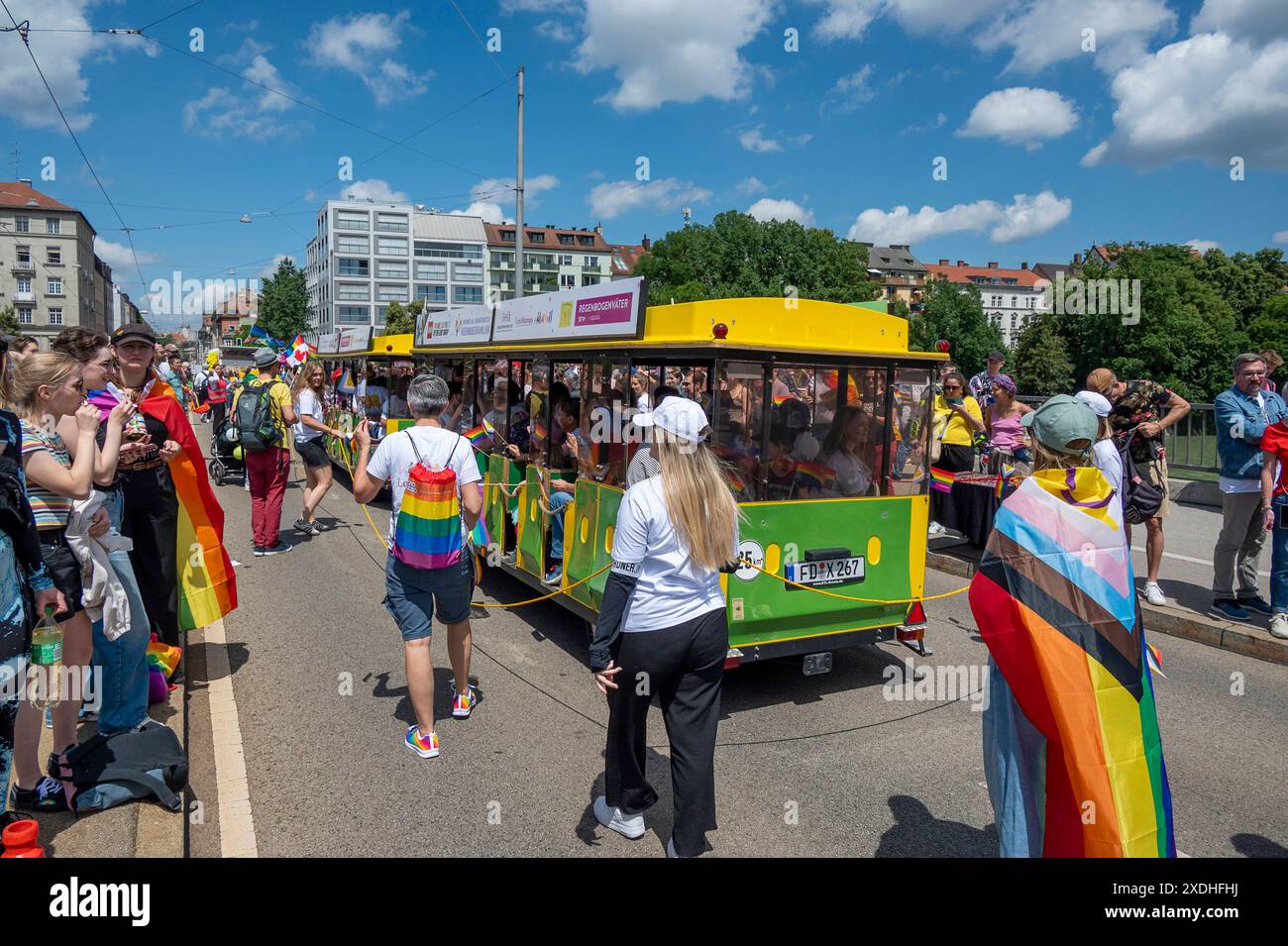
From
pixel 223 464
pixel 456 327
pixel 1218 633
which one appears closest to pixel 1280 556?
pixel 1218 633

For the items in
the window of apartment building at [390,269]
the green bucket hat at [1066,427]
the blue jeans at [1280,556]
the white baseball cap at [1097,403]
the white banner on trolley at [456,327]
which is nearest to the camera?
the green bucket hat at [1066,427]

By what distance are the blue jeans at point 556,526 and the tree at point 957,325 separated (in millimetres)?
85560

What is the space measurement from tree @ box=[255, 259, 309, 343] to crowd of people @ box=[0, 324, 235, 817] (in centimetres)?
6015

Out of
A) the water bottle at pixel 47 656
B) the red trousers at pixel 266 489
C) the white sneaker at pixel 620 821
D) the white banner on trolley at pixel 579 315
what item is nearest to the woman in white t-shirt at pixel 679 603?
the white sneaker at pixel 620 821

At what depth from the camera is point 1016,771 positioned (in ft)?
9.31

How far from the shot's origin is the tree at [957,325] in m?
89.5

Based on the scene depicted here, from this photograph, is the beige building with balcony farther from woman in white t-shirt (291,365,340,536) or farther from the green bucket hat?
the green bucket hat

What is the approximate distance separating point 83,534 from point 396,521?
1430 millimetres

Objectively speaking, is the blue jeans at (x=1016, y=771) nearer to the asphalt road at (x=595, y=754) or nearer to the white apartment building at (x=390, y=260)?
the asphalt road at (x=595, y=754)

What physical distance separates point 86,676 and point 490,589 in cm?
452

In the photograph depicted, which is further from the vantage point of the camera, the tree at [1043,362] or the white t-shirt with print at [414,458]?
the tree at [1043,362]

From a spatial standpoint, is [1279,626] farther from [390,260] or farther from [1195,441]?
[390,260]

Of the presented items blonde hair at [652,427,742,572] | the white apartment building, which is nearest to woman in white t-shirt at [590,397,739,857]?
blonde hair at [652,427,742,572]

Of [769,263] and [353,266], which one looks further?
[353,266]
